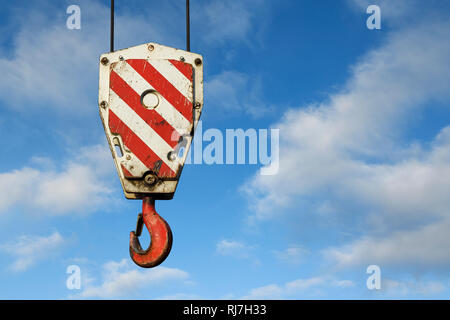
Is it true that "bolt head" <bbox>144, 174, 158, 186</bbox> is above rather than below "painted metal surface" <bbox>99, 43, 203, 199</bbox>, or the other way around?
below

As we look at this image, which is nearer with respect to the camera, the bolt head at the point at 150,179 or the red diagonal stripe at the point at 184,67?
the bolt head at the point at 150,179

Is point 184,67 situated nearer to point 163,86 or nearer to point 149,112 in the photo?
point 163,86

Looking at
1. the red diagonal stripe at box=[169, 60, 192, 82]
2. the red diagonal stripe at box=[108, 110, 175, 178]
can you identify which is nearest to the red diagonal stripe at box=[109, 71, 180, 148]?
the red diagonal stripe at box=[108, 110, 175, 178]

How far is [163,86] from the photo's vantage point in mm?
2969

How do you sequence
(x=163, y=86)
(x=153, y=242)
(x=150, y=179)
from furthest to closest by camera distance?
(x=163, y=86), (x=150, y=179), (x=153, y=242)

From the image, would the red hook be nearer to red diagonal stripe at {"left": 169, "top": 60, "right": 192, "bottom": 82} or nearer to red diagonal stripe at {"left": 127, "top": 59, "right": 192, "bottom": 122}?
red diagonal stripe at {"left": 127, "top": 59, "right": 192, "bottom": 122}

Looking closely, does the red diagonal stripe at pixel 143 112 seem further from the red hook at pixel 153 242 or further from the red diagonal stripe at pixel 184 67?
the red hook at pixel 153 242

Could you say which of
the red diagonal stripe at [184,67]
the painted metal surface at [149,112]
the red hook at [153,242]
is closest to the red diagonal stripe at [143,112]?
the painted metal surface at [149,112]

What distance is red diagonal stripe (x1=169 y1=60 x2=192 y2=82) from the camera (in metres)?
3.03

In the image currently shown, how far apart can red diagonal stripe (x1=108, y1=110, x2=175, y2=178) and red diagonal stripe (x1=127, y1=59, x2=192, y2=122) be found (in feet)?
Result: 0.93

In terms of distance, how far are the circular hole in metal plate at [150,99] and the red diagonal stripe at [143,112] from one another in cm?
2

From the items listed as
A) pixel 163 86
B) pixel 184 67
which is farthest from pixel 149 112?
pixel 184 67

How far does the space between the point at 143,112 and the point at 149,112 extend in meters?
0.03

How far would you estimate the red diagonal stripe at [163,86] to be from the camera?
292 cm
